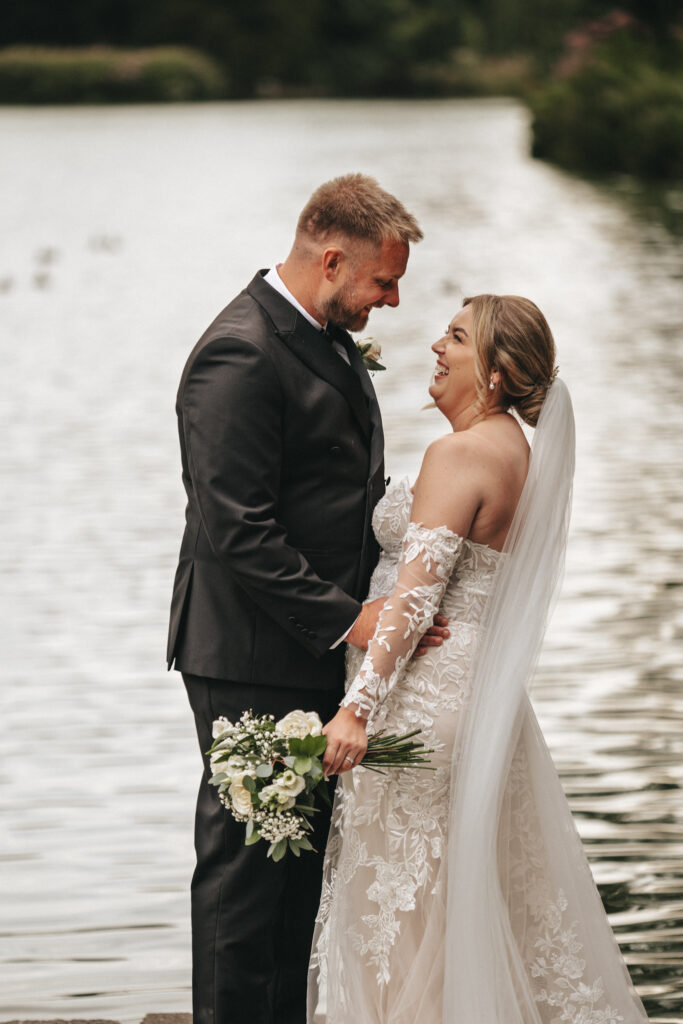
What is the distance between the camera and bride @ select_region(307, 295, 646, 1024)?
127 inches

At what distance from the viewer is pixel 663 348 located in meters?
13.6

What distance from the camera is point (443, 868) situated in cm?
329

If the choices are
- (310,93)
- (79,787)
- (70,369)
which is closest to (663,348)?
(70,369)

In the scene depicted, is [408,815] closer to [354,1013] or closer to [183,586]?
[354,1013]

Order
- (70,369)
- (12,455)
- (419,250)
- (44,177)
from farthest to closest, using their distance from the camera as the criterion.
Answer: (44,177)
(419,250)
(70,369)
(12,455)

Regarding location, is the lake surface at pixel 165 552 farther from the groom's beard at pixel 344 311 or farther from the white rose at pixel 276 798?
the groom's beard at pixel 344 311

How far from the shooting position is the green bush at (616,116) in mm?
28375

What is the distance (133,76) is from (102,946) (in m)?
66.8

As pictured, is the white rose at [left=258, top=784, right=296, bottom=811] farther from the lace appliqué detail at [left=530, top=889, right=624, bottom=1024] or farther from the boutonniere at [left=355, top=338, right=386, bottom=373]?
the boutonniere at [left=355, top=338, right=386, bottom=373]

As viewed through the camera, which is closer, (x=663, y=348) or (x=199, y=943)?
(x=199, y=943)

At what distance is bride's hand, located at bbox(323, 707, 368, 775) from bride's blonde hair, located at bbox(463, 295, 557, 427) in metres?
0.74

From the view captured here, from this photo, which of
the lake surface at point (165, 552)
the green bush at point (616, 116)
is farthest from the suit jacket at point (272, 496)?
the green bush at point (616, 116)

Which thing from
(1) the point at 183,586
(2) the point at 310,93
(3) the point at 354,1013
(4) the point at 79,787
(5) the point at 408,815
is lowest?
(2) the point at 310,93

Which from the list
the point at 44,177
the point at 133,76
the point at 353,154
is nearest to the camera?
A: the point at 44,177
